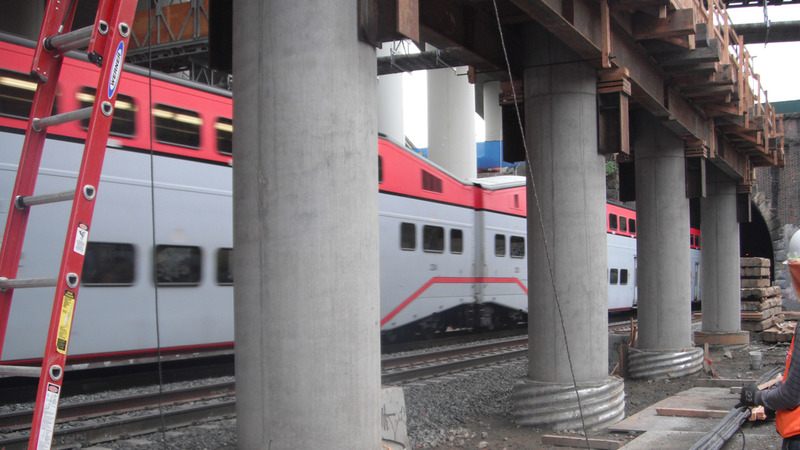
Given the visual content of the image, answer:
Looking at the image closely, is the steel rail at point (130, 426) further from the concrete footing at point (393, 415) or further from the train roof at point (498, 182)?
the train roof at point (498, 182)

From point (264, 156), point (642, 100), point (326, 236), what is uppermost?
point (642, 100)

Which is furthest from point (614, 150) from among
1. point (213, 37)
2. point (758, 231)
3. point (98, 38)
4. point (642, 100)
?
point (758, 231)

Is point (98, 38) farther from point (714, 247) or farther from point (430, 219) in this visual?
point (714, 247)

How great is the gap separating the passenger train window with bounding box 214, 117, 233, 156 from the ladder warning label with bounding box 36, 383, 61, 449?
8951 mm

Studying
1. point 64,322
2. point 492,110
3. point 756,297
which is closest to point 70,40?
point 64,322

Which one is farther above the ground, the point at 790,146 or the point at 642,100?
the point at 790,146

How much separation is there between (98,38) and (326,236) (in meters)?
2.11

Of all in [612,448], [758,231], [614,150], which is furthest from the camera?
[758,231]

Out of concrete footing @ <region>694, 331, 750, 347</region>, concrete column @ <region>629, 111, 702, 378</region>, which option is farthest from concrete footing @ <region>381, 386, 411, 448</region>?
concrete footing @ <region>694, 331, 750, 347</region>

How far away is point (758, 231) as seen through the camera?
4425 cm

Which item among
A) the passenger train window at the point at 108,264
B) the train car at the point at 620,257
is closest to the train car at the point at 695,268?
the train car at the point at 620,257

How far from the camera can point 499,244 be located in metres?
20.1

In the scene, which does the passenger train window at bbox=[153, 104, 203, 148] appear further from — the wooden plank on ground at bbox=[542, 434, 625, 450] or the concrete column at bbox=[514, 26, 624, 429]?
the wooden plank on ground at bbox=[542, 434, 625, 450]

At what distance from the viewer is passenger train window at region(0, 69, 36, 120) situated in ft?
29.6
